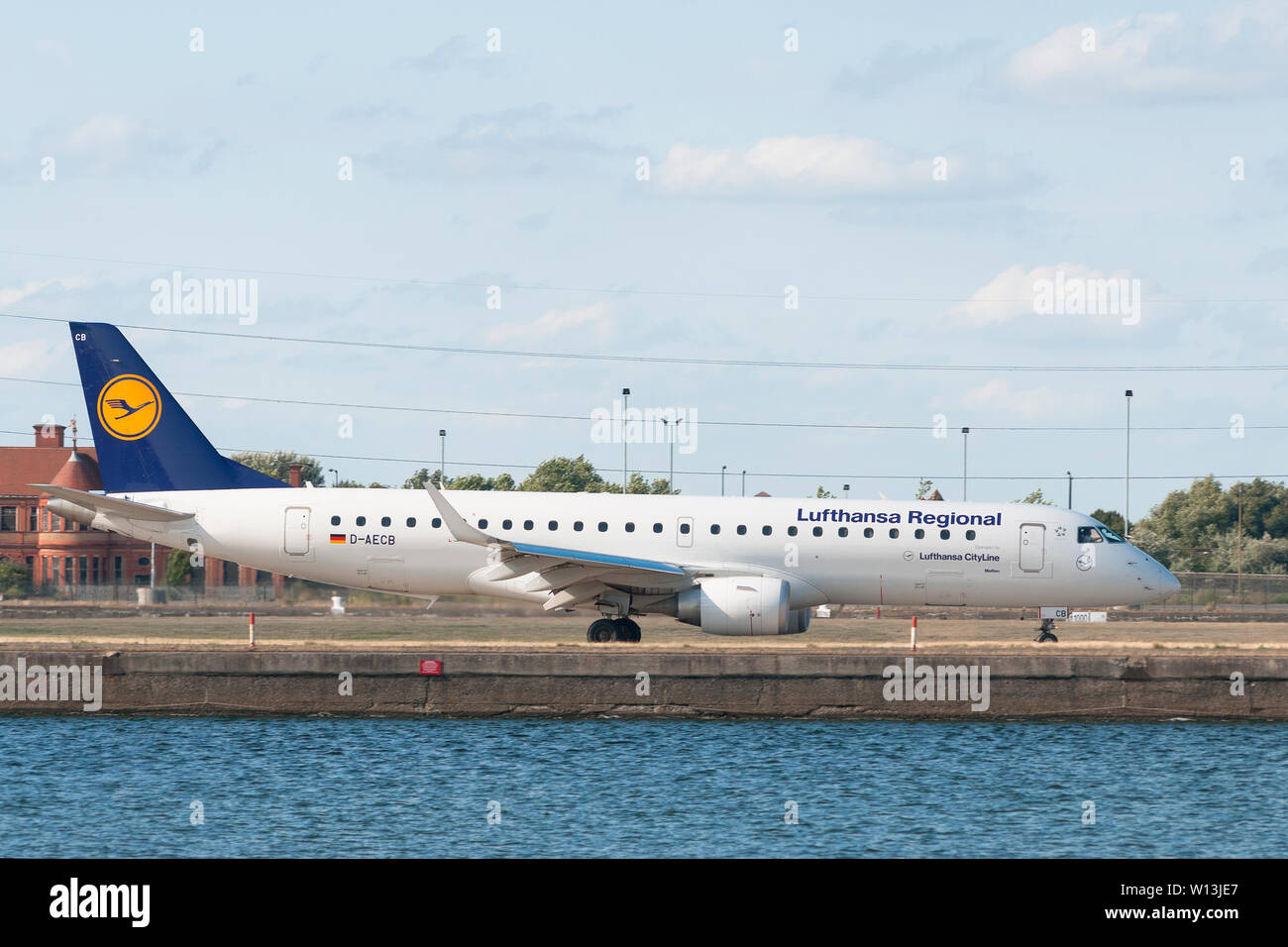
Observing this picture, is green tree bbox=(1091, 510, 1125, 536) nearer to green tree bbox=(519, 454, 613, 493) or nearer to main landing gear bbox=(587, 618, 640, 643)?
green tree bbox=(519, 454, 613, 493)

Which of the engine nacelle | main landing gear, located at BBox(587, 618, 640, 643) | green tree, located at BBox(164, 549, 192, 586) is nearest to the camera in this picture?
the engine nacelle

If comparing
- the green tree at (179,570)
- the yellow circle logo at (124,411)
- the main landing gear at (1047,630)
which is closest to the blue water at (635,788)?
the main landing gear at (1047,630)

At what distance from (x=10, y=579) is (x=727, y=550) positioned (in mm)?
69908

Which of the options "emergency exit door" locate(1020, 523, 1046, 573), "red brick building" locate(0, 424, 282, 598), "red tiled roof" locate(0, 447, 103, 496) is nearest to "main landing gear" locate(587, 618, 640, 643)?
"emergency exit door" locate(1020, 523, 1046, 573)

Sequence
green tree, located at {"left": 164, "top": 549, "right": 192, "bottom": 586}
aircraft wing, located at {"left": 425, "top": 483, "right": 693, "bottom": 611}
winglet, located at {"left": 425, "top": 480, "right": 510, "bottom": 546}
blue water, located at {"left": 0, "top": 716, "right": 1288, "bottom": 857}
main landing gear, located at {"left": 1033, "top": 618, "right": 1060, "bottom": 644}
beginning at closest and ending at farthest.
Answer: blue water, located at {"left": 0, "top": 716, "right": 1288, "bottom": 857} < winglet, located at {"left": 425, "top": 480, "right": 510, "bottom": 546} < aircraft wing, located at {"left": 425, "top": 483, "right": 693, "bottom": 611} < main landing gear, located at {"left": 1033, "top": 618, "right": 1060, "bottom": 644} < green tree, located at {"left": 164, "top": 549, "right": 192, "bottom": 586}

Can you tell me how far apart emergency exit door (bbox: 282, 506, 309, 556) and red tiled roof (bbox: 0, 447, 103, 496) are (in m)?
77.2

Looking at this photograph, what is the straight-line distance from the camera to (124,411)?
37406 millimetres

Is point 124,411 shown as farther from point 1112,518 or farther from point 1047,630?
point 1112,518

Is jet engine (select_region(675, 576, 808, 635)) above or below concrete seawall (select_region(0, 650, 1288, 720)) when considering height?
above

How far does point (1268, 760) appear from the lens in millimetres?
27609

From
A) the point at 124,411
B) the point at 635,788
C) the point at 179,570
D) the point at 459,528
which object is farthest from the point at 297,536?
the point at 179,570

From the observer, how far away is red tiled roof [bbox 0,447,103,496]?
109875mm

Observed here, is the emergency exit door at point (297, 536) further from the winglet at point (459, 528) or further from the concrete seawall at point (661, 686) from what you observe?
the concrete seawall at point (661, 686)
